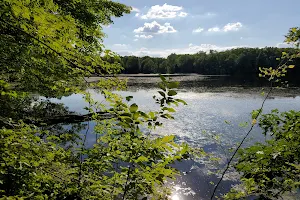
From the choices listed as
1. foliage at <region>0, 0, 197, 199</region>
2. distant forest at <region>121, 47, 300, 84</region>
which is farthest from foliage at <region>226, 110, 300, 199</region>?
distant forest at <region>121, 47, 300, 84</region>

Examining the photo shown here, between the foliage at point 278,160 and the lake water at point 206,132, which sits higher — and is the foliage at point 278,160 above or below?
above

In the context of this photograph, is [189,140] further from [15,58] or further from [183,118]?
[15,58]

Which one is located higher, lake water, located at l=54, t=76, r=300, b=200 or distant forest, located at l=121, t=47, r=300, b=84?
distant forest, located at l=121, t=47, r=300, b=84

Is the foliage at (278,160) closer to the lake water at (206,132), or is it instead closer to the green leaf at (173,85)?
the green leaf at (173,85)

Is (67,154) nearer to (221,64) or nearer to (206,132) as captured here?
(206,132)

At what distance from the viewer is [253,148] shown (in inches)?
109

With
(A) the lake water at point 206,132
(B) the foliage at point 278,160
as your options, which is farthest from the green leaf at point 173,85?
(A) the lake water at point 206,132

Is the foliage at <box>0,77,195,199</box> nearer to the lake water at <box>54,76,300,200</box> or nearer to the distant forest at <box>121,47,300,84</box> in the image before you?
the lake water at <box>54,76,300,200</box>

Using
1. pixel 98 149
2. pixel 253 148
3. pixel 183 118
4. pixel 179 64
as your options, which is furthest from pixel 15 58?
pixel 179 64

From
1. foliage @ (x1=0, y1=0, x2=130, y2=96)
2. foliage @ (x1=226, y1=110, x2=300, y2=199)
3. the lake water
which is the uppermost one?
foliage @ (x1=0, y1=0, x2=130, y2=96)

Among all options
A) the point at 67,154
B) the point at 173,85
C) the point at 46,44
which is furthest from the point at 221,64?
the point at 173,85

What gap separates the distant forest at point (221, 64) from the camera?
108 meters

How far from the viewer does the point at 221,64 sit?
125m

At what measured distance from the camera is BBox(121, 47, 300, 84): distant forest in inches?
4247
